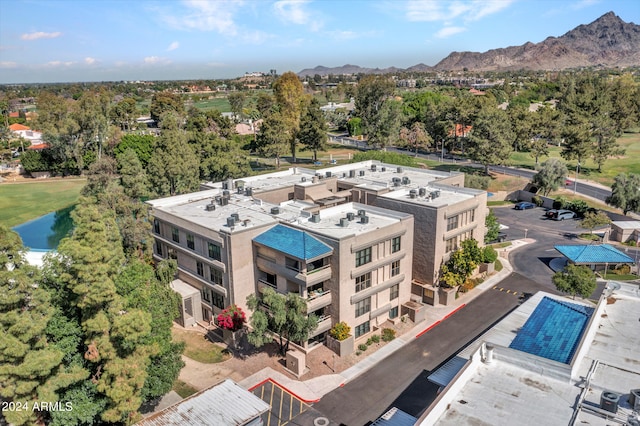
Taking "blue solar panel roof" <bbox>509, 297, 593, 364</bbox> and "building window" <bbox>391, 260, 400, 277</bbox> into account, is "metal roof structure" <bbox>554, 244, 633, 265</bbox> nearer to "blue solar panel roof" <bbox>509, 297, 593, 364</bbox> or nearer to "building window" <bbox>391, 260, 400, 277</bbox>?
"blue solar panel roof" <bbox>509, 297, 593, 364</bbox>

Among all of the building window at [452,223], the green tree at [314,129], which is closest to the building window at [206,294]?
the building window at [452,223]

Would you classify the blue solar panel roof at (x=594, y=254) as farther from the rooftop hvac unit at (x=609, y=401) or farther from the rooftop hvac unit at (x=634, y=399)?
the rooftop hvac unit at (x=609, y=401)

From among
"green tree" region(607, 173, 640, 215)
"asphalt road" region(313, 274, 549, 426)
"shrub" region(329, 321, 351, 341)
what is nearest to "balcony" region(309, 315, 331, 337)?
"shrub" region(329, 321, 351, 341)

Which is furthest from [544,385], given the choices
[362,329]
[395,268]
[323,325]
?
[395,268]

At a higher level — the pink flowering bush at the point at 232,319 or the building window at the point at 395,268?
the building window at the point at 395,268

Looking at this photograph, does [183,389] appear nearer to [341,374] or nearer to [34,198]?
[341,374]

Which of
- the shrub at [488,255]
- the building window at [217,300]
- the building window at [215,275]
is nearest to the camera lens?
the building window at [215,275]
